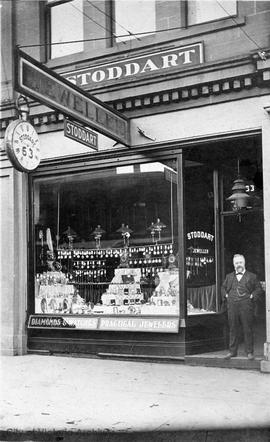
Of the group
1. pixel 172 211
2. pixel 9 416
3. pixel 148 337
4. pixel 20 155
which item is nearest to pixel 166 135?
pixel 172 211

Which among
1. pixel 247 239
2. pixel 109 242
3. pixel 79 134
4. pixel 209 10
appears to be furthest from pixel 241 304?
pixel 209 10

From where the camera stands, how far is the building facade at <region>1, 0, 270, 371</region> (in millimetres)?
9578

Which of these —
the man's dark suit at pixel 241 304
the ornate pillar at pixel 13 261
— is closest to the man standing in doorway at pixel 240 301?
the man's dark suit at pixel 241 304

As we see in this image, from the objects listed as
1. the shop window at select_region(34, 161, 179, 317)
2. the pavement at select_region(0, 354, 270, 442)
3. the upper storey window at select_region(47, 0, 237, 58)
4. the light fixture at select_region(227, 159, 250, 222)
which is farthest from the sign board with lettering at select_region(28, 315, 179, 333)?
the upper storey window at select_region(47, 0, 237, 58)

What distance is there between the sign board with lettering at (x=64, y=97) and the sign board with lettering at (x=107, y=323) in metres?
3.17

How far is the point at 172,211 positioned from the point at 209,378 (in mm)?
3042

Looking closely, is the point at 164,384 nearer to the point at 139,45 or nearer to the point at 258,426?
the point at 258,426

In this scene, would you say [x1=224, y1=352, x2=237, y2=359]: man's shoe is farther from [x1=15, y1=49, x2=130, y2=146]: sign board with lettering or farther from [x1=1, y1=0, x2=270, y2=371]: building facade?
[x1=15, y1=49, x2=130, y2=146]: sign board with lettering

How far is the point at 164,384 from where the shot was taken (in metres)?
8.05

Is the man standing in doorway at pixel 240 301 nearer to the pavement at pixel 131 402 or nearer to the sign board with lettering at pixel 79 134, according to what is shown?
the pavement at pixel 131 402

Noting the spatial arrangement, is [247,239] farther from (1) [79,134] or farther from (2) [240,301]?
(1) [79,134]

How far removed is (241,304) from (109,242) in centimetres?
275

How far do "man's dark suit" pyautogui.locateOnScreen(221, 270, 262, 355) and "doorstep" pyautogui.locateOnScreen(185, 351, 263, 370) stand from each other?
177 millimetres

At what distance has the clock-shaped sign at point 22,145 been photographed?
877cm
